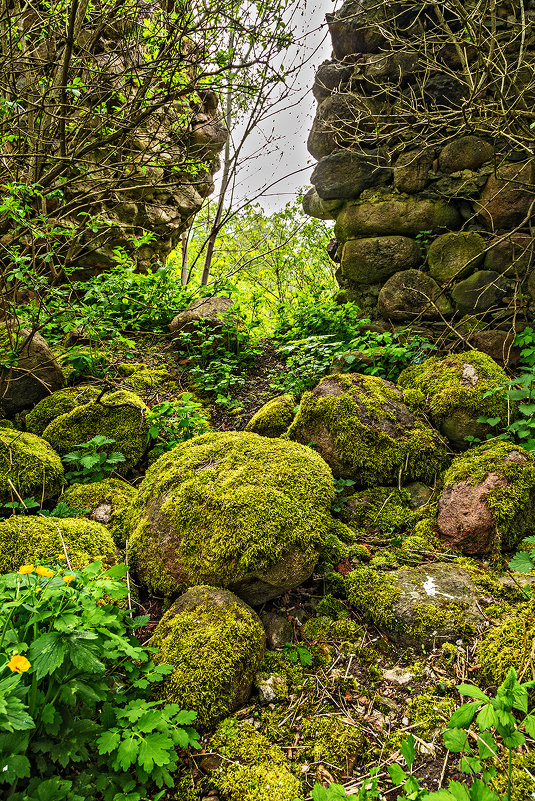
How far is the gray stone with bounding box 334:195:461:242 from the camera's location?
534 cm

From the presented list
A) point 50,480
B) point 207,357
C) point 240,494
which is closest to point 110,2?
point 207,357

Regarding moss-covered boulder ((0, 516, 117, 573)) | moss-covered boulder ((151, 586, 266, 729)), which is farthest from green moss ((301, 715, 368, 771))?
moss-covered boulder ((0, 516, 117, 573))

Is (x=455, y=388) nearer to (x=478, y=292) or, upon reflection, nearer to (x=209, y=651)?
(x=478, y=292)

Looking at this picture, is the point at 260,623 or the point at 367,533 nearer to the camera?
the point at 260,623

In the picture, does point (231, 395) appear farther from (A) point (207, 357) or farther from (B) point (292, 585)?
(B) point (292, 585)

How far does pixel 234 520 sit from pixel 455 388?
250 centimetres

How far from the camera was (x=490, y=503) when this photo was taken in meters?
2.68

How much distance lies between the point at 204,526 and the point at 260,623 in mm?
641

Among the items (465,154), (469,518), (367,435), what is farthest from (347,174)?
(469,518)

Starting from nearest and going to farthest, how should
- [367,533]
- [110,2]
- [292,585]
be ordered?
[292,585]
[367,533]
[110,2]

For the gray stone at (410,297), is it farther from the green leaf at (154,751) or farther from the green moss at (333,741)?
the green leaf at (154,751)

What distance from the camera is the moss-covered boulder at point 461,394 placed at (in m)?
3.47

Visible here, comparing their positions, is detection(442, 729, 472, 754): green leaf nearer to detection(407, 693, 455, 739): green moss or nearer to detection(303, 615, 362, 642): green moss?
detection(407, 693, 455, 739): green moss

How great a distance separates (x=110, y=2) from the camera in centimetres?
357
